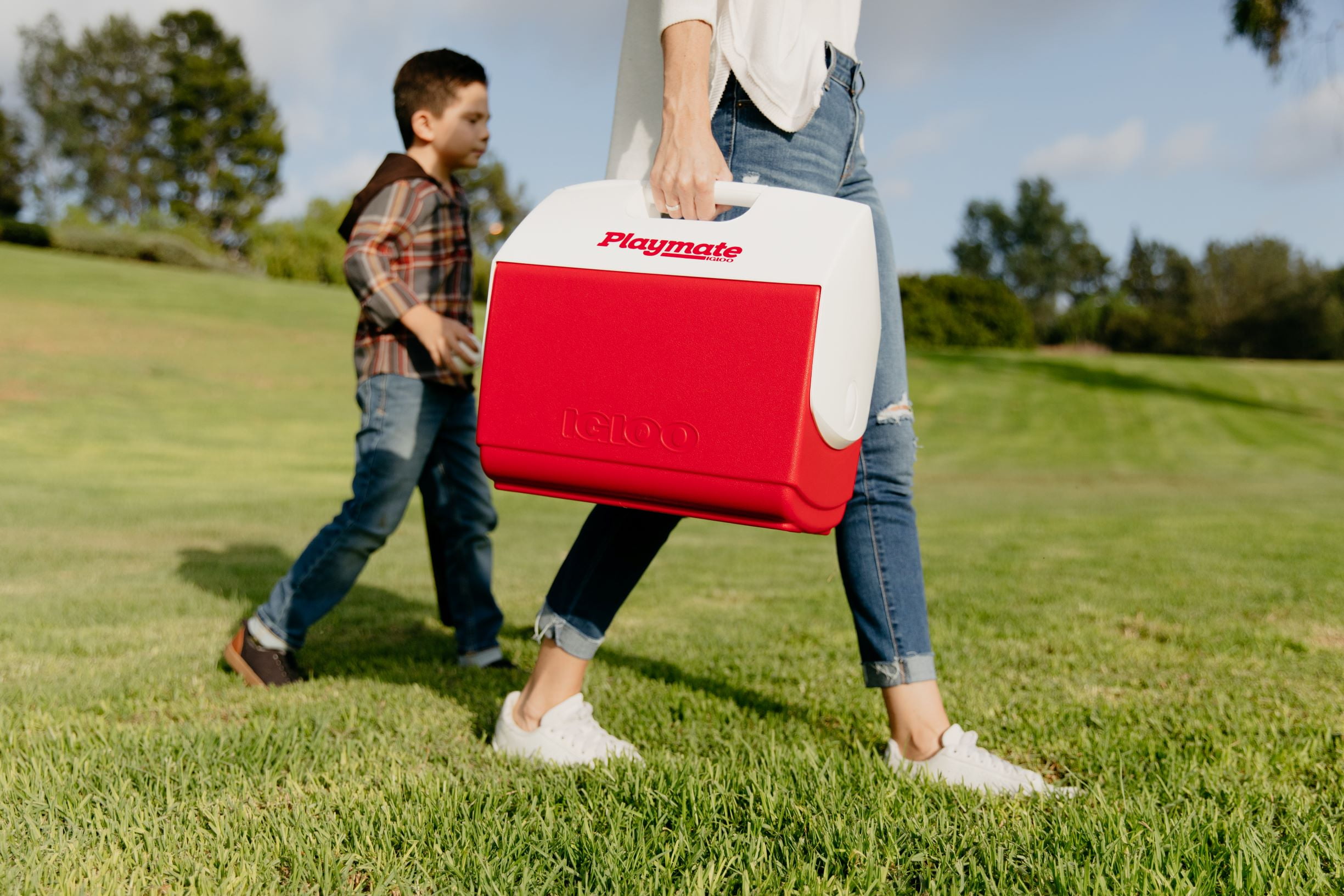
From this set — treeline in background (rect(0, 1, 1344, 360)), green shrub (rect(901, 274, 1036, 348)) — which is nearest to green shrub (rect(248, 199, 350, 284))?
treeline in background (rect(0, 1, 1344, 360))

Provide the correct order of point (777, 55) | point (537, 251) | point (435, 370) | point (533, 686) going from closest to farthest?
point (537, 251) → point (777, 55) → point (533, 686) → point (435, 370)

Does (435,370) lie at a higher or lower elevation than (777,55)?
lower

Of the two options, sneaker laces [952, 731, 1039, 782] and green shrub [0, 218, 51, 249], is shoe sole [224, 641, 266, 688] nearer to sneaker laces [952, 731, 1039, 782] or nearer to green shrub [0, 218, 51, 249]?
sneaker laces [952, 731, 1039, 782]

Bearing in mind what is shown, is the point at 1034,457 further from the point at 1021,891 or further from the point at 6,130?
the point at 6,130

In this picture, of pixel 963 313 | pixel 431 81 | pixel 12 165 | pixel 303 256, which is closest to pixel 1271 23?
pixel 431 81

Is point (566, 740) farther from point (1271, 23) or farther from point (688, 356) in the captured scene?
point (1271, 23)

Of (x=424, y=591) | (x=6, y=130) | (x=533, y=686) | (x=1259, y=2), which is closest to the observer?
(x=533, y=686)

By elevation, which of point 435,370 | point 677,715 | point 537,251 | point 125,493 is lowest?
point 125,493

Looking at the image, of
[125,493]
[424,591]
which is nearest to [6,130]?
[125,493]

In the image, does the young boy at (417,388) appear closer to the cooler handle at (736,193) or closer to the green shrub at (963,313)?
the cooler handle at (736,193)

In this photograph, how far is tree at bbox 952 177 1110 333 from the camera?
85.4m

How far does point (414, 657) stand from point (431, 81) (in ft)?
6.73

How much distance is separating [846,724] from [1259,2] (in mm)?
23182

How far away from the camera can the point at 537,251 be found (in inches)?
72.5
